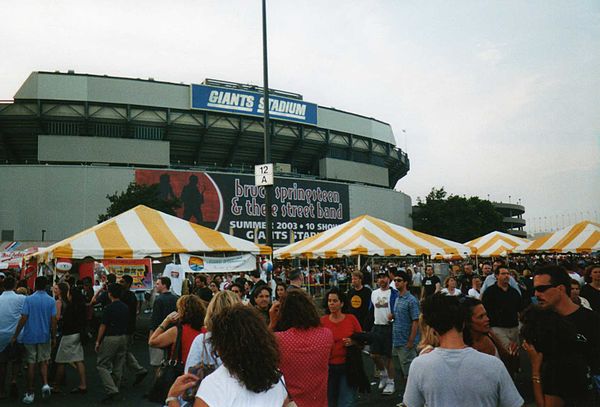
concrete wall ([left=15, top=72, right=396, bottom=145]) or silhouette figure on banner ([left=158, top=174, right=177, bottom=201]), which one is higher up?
concrete wall ([left=15, top=72, right=396, bottom=145])

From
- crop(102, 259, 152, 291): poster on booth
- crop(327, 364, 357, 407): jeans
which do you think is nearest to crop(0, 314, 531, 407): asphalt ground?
crop(327, 364, 357, 407): jeans

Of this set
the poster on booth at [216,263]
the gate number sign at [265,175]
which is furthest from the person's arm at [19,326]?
the gate number sign at [265,175]

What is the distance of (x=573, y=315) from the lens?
347 centimetres

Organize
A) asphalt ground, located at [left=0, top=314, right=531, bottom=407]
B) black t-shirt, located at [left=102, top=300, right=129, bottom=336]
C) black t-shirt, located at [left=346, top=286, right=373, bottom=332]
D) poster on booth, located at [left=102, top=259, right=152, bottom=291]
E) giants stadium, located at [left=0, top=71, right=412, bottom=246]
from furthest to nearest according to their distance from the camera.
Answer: giants stadium, located at [left=0, top=71, right=412, bottom=246], poster on booth, located at [left=102, top=259, right=152, bottom=291], black t-shirt, located at [left=346, top=286, right=373, bottom=332], black t-shirt, located at [left=102, top=300, right=129, bottom=336], asphalt ground, located at [left=0, top=314, right=531, bottom=407]

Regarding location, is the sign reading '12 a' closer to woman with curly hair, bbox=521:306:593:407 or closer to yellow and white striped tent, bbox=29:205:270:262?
yellow and white striped tent, bbox=29:205:270:262

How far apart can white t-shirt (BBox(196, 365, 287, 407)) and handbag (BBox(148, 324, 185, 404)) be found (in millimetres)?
1619

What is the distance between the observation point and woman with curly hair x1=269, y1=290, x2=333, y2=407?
3707 millimetres

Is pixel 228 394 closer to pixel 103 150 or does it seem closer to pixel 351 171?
pixel 103 150

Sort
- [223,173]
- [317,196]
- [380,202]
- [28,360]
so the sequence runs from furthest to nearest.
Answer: [380,202] < [317,196] < [223,173] < [28,360]

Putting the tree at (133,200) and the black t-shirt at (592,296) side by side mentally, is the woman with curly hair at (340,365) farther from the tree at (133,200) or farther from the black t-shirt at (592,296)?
the tree at (133,200)

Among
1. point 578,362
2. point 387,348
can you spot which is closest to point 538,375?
point 578,362

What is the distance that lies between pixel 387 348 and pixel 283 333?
4.81 meters

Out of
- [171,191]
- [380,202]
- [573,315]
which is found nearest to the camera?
[573,315]

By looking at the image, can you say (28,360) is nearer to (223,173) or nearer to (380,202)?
(223,173)
